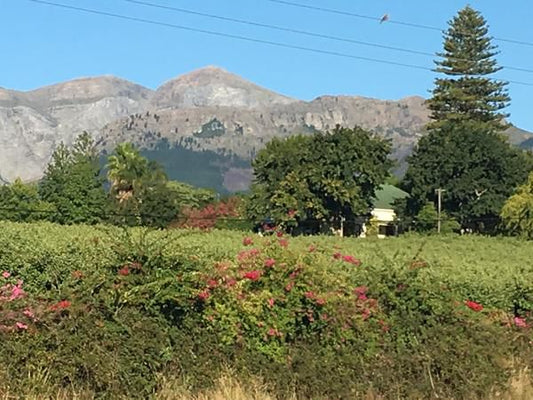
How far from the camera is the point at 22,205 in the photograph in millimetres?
78438

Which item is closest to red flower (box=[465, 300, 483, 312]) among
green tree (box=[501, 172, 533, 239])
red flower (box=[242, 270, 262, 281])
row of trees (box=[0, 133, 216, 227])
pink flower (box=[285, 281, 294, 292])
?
pink flower (box=[285, 281, 294, 292])

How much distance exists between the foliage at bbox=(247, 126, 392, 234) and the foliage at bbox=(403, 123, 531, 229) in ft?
26.4

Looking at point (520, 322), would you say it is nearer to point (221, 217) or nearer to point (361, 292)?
point (361, 292)

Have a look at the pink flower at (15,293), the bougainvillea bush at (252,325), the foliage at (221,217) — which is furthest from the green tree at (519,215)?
the pink flower at (15,293)

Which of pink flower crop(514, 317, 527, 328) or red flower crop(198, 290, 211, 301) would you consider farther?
pink flower crop(514, 317, 527, 328)

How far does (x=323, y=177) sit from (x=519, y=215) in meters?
16.8

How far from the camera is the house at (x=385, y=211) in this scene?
8810 cm

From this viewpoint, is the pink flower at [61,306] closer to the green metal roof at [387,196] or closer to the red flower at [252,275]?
the red flower at [252,275]

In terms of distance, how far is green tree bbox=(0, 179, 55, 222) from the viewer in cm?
7319

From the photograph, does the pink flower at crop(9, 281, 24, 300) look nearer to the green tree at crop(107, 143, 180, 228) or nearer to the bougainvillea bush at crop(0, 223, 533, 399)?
the bougainvillea bush at crop(0, 223, 533, 399)

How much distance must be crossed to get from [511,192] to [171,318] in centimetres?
7330

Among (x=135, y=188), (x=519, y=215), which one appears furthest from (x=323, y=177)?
(x=135, y=188)

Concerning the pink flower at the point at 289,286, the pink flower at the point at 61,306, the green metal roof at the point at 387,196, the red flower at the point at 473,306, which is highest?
the green metal roof at the point at 387,196

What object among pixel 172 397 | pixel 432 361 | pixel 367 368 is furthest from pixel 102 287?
pixel 432 361
